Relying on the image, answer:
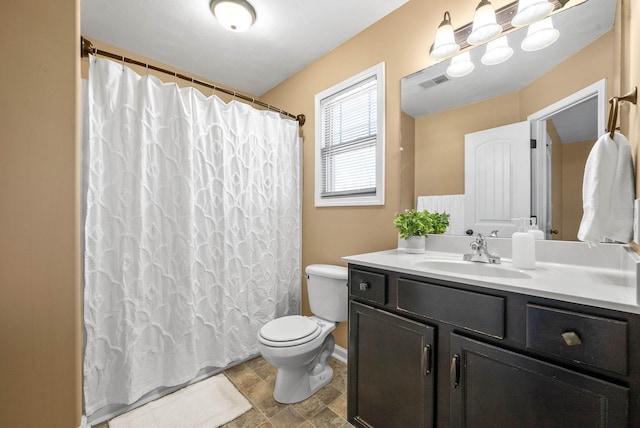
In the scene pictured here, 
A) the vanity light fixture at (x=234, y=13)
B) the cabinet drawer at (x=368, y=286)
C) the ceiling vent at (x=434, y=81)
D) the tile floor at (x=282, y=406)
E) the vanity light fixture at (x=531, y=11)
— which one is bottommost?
the tile floor at (x=282, y=406)

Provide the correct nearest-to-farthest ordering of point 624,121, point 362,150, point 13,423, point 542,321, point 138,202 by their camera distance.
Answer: point 542,321 → point 13,423 → point 624,121 → point 138,202 → point 362,150

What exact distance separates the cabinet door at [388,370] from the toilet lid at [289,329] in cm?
36

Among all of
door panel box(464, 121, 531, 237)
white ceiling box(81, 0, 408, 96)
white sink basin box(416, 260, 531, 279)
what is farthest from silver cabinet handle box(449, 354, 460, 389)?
white ceiling box(81, 0, 408, 96)

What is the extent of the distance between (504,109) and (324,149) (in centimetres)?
127

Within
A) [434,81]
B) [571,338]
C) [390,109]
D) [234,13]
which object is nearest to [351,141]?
[390,109]

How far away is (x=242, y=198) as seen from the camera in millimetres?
1959

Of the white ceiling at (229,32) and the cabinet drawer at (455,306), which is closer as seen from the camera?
the cabinet drawer at (455,306)

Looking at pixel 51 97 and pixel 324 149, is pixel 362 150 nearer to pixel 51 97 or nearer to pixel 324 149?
pixel 324 149

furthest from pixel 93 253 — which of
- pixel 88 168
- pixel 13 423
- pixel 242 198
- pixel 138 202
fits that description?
pixel 242 198

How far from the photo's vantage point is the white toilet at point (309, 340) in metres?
1.49

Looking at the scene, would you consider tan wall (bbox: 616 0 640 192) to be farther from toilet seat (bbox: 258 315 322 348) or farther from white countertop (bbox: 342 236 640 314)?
toilet seat (bbox: 258 315 322 348)

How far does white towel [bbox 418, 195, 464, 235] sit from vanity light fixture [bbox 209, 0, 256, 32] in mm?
1645

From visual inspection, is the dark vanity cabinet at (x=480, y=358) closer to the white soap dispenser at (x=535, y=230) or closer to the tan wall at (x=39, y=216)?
the white soap dispenser at (x=535, y=230)

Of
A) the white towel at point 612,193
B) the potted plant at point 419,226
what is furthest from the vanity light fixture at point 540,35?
the potted plant at point 419,226
